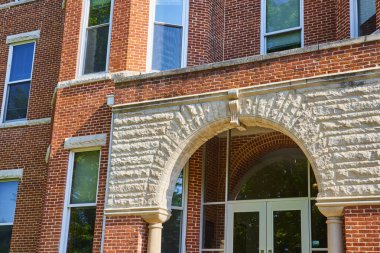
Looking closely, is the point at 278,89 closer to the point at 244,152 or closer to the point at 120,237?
the point at 244,152

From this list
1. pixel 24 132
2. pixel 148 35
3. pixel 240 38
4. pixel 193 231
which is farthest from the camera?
pixel 24 132

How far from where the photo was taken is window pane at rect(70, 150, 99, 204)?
1212 cm

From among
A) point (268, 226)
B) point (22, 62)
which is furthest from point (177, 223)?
point (22, 62)

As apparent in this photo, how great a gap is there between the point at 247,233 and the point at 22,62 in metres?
8.55

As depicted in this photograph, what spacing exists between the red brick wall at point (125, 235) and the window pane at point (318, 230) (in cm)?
341

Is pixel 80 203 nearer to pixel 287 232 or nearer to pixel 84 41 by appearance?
pixel 84 41

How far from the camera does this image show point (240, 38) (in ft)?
44.3

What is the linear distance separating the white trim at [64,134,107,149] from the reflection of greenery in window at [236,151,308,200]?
Result: 11.0 ft

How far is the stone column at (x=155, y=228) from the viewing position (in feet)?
34.4

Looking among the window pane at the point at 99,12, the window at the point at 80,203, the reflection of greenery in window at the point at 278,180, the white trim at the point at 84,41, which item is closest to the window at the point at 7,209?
the window at the point at 80,203

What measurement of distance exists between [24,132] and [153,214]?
649 centimetres

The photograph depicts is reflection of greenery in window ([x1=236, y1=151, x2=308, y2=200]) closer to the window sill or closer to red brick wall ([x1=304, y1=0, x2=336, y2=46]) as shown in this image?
red brick wall ([x1=304, y1=0, x2=336, y2=46])

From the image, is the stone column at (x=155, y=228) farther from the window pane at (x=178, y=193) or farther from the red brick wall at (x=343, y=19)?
the red brick wall at (x=343, y=19)

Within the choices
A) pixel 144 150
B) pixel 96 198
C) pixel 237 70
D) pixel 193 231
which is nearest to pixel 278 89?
pixel 237 70
